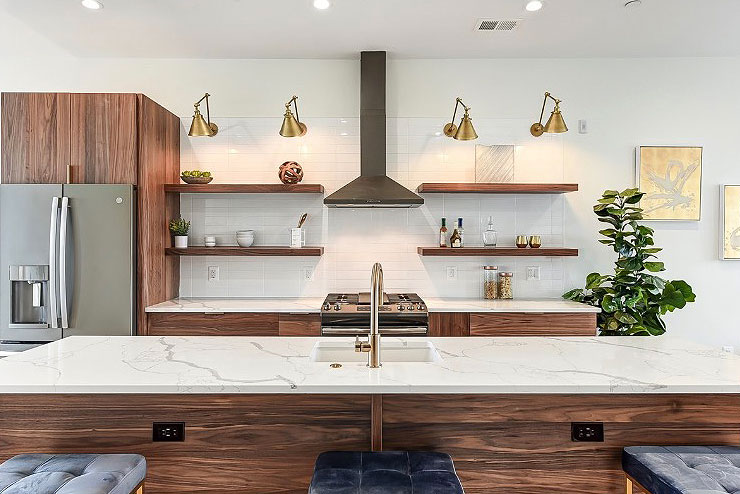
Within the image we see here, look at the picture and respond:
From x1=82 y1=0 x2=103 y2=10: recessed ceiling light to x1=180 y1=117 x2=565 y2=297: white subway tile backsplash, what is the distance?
3.64 ft

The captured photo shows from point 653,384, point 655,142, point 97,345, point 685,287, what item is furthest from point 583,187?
point 97,345

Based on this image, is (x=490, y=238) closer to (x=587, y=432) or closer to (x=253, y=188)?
(x=253, y=188)

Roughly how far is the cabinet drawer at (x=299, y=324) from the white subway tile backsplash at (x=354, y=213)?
2.24 feet

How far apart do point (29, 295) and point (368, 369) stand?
2806mm

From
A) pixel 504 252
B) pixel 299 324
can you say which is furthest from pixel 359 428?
pixel 504 252

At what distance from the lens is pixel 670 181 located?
435 centimetres

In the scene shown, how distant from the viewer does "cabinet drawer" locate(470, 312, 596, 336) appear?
3.76 meters

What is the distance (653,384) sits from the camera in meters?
1.70

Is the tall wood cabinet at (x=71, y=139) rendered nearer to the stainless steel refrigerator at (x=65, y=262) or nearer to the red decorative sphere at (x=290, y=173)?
the stainless steel refrigerator at (x=65, y=262)

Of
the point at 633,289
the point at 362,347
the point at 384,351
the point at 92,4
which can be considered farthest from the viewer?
the point at 633,289

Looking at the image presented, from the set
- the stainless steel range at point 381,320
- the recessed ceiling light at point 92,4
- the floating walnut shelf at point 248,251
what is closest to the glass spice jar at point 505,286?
the stainless steel range at point 381,320

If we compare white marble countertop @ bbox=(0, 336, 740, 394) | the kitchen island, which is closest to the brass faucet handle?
white marble countertop @ bbox=(0, 336, 740, 394)

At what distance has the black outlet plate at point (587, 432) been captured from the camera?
1.84 metres

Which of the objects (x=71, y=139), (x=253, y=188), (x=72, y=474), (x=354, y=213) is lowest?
(x=72, y=474)
